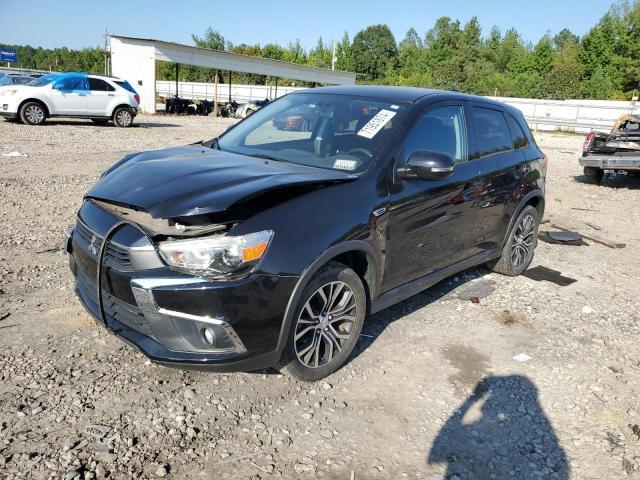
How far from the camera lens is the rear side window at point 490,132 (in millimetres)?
4711

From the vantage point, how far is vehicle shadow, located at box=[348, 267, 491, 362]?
4059mm

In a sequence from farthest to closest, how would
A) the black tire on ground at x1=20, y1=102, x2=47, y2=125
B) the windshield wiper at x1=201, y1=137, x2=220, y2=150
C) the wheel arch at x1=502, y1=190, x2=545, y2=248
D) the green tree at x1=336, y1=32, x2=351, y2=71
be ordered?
1. the green tree at x1=336, y1=32, x2=351, y2=71
2. the black tire on ground at x1=20, y1=102, x2=47, y2=125
3. the wheel arch at x1=502, y1=190, x2=545, y2=248
4. the windshield wiper at x1=201, y1=137, x2=220, y2=150

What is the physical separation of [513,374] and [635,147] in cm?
951

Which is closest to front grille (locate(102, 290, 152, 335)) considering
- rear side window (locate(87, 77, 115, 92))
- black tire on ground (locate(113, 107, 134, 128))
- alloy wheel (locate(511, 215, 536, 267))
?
alloy wheel (locate(511, 215, 536, 267))

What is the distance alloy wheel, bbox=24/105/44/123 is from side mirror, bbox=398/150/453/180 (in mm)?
17111

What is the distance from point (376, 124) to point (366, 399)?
193 centimetres

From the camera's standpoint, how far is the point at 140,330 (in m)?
2.94

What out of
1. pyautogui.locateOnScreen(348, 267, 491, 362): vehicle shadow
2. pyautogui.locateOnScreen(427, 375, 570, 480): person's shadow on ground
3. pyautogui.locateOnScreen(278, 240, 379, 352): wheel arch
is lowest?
pyautogui.locateOnScreen(427, 375, 570, 480): person's shadow on ground

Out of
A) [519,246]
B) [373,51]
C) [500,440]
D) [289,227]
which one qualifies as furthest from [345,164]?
[373,51]

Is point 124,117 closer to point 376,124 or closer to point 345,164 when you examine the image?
point 376,124

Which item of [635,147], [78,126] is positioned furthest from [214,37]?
[635,147]

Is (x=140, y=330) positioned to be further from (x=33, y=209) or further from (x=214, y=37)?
(x=214, y=37)

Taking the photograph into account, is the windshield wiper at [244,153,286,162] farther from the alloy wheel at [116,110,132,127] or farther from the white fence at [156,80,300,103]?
the white fence at [156,80,300,103]

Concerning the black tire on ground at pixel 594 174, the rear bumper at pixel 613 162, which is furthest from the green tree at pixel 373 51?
the rear bumper at pixel 613 162
